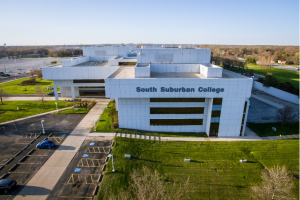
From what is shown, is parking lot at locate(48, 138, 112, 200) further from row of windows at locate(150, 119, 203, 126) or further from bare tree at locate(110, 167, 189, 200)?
row of windows at locate(150, 119, 203, 126)

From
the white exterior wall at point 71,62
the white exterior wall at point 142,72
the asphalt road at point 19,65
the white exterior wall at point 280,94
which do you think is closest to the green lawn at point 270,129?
the white exterior wall at point 280,94

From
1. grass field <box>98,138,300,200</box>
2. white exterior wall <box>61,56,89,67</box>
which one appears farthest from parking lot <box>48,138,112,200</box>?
white exterior wall <box>61,56,89,67</box>

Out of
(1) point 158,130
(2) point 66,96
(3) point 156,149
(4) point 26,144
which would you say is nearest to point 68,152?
(4) point 26,144

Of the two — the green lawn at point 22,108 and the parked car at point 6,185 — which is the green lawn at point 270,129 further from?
the green lawn at point 22,108

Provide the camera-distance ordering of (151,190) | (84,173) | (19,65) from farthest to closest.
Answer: (19,65)
(84,173)
(151,190)

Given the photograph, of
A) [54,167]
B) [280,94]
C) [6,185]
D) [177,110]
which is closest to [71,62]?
[177,110]

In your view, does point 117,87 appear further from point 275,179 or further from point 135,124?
point 275,179

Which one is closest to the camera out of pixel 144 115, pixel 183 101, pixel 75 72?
pixel 183 101

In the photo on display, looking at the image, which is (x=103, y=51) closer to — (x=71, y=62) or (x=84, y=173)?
(x=71, y=62)
